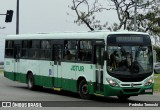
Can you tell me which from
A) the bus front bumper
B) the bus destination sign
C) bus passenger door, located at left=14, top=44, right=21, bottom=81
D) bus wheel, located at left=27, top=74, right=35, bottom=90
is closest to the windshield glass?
the bus destination sign

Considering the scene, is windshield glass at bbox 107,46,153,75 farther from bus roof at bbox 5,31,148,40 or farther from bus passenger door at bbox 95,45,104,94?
bus roof at bbox 5,31,148,40

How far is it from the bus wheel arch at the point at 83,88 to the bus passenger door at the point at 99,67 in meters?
0.86

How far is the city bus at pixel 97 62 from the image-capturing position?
19438mm

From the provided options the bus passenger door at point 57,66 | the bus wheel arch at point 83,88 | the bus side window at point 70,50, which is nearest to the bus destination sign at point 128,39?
the bus wheel arch at point 83,88

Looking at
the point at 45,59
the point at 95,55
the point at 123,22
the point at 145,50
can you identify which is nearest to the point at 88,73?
the point at 95,55

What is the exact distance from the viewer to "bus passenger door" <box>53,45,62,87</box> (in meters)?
23.2

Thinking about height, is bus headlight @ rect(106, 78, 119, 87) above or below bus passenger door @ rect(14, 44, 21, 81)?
below

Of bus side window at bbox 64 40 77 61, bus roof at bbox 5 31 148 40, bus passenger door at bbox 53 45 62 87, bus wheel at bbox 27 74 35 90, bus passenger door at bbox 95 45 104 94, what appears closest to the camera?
bus passenger door at bbox 95 45 104 94

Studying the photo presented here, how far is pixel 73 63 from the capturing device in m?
21.9

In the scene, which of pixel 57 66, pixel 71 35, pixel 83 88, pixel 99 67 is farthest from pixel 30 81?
pixel 99 67

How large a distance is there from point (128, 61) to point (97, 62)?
1252 mm

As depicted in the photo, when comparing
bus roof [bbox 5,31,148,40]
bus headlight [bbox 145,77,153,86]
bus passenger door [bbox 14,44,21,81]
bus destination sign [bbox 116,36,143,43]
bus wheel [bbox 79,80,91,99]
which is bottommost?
bus wheel [bbox 79,80,91,99]

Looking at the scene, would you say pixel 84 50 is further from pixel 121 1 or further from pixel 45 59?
pixel 121 1

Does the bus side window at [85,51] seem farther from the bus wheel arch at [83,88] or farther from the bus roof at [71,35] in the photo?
the bus wheel arch at [83,88]
